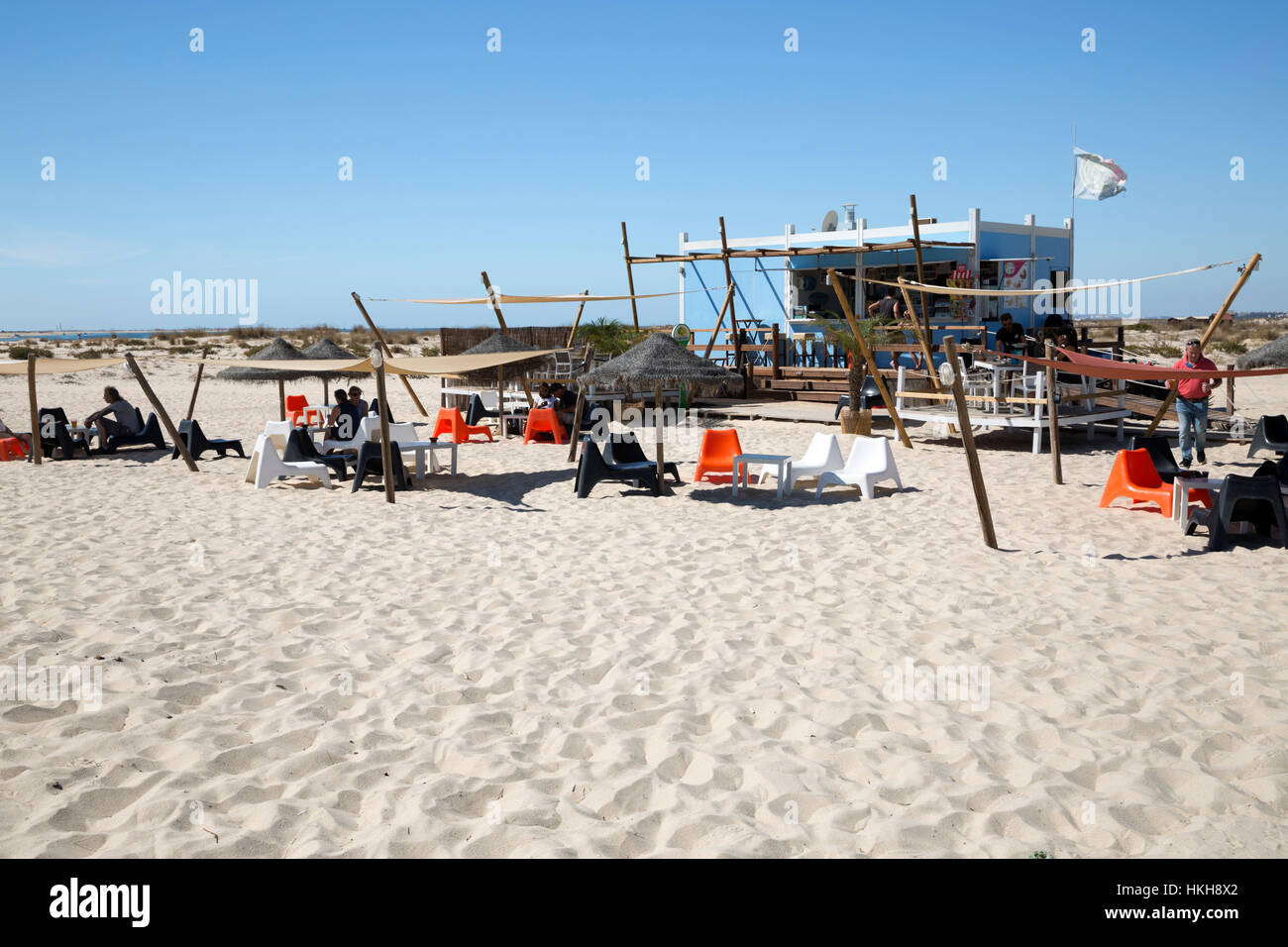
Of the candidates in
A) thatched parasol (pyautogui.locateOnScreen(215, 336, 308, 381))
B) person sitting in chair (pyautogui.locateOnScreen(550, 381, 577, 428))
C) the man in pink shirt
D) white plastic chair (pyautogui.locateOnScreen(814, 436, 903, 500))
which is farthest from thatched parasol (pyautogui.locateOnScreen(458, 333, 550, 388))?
the man in pink shirt

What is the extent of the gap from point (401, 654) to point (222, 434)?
1286 centimetres

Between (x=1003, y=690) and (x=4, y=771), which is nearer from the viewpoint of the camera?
(x=4, y=771)

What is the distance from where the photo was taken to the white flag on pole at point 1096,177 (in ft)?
48.3

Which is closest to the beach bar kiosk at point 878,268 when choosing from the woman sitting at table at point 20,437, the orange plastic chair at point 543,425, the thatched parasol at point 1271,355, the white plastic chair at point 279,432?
the thatched parasol at point 1271,355

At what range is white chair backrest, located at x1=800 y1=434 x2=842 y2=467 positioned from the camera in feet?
31.0

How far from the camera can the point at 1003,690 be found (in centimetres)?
414

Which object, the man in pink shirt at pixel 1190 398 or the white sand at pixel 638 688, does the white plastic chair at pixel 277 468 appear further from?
the man in pink shirt at pixel 1190 398

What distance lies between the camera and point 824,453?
31.3 ft

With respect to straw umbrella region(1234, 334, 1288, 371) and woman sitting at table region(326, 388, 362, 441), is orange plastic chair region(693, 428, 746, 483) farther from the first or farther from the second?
straw umbrella region(1234, 334, 1288, 371)

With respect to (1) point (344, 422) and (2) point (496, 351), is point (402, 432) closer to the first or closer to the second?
(1) point (344, 422)

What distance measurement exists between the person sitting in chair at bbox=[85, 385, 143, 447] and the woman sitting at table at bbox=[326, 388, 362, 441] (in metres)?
3.75
